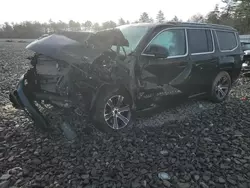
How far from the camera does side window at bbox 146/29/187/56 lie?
4.59 meters

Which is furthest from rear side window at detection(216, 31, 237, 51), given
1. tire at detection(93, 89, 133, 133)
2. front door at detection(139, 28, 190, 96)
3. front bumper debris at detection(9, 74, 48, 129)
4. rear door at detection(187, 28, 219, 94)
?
front bumper debris at detection(9, 74, 48, 129)

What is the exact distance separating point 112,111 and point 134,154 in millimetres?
945

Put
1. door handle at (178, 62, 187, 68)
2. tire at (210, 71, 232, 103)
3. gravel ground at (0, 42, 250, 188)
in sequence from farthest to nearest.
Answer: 1. tire at (210, 71, 232, 103)
2. door handle at (178, 62, 187, 68)
3. gravel ground at (0, 42, 250, 188)

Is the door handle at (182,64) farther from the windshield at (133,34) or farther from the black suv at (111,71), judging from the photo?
the windshield at (133,34)

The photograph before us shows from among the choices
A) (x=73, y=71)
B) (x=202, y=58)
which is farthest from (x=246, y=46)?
(x=73, y=71)

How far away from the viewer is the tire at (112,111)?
12.9 feet

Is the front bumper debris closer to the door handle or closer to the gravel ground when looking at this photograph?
the gravel ground

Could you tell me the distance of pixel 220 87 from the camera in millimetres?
6270

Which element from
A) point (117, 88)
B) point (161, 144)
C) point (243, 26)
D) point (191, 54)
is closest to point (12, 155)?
point (117, 88)

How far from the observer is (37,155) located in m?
3.38

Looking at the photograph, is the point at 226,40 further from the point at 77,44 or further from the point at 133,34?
the point at 77,44

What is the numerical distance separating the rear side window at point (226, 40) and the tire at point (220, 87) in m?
0.70

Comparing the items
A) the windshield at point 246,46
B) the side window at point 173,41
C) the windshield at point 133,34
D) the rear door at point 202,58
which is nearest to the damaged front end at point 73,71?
the windshield at point 133,34

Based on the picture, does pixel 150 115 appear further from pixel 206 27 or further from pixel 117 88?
pixel 206 27
